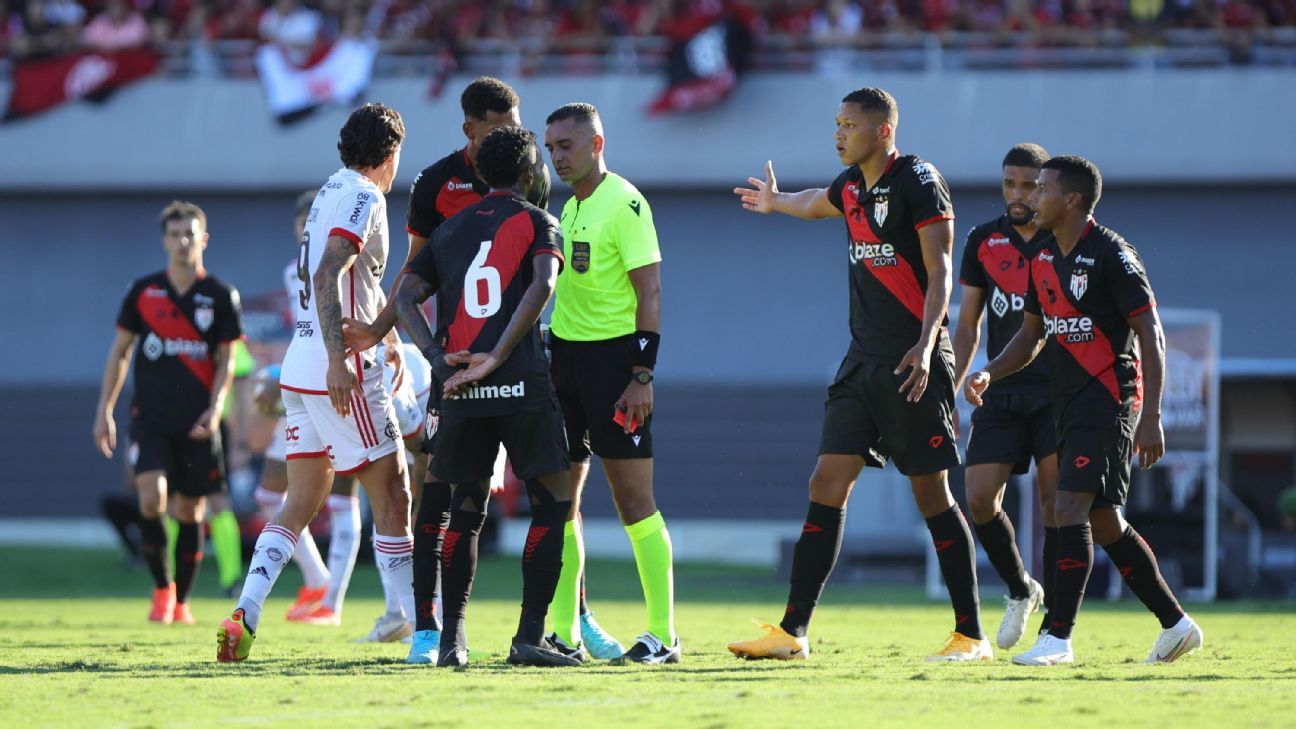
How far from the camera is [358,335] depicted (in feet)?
23.6

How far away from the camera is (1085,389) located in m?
7.51

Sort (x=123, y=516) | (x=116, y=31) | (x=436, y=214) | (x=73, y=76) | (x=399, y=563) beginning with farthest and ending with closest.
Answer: (x=116, y=31), (x=73, y=76), (x=123, y=516), (x=399, y=563), (x=436, y=214)

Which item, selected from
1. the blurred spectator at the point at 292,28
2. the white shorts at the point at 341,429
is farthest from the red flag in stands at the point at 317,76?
the white shorts at the point at 341,429

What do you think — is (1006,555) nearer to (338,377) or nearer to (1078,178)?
(1078,178)

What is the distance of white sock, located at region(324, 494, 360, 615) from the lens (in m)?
9.98

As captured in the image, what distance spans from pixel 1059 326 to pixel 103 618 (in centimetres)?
643

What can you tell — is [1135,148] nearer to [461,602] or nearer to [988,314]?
[988,314]

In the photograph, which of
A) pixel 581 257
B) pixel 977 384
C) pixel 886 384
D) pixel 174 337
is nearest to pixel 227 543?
pixel 174 337

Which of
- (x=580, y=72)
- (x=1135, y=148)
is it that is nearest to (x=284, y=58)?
(x=580, y=72)

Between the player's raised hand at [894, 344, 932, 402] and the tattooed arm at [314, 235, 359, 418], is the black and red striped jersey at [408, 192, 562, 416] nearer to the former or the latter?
the tattooed arm at [314, 235, 359, 418]

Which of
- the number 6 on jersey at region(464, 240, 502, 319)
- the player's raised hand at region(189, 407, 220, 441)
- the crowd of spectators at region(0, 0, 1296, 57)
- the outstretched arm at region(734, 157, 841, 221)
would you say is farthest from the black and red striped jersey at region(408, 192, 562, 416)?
the crowd of spectators at region(0, 0, 1296, 57)

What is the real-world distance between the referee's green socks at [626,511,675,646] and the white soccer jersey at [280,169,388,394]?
142cm

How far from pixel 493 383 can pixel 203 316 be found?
478 centimetres

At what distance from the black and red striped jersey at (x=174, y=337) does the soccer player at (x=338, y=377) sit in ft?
11.9
